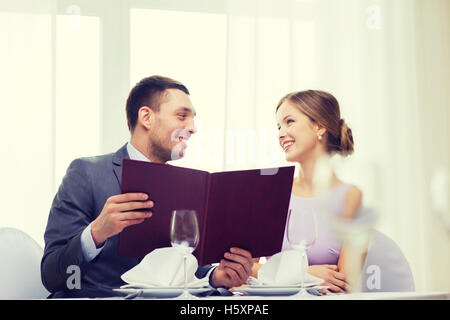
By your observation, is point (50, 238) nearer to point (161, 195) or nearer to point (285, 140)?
point (161, 195)

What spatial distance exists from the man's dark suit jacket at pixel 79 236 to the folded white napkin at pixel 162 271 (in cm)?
30

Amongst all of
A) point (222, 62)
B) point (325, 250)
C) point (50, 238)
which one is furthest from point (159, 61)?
point (325, 250)

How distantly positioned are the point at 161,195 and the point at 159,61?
2.88 feet

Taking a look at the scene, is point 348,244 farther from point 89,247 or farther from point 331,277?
point 89,247

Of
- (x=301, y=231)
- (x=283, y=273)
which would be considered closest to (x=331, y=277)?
(x=283, y=273)

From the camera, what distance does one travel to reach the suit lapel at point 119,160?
1771 millimetres

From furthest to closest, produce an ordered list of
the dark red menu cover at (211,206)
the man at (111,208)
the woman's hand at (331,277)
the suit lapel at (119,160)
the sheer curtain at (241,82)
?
the sheer curtain at (241,82) → the woman's hand at (331,277) → the suit lapel at (119,160) → the man at (111,208) → the dark red menu cover at (211,206)

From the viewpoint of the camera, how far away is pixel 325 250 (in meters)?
1.99

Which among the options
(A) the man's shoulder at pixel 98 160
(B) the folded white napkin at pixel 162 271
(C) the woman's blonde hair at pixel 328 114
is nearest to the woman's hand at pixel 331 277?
(C) the woman's blonde hair at pixel 328 114

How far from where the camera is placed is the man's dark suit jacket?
61.5 inches

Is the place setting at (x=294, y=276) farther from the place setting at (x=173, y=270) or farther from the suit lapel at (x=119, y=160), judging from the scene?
the suit lapel at (x=119, y=160)

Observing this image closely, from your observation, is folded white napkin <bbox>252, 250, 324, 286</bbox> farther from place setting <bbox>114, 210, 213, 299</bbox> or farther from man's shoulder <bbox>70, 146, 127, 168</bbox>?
man's shoulder <bbox>70, 146, 127, 168</bbox>

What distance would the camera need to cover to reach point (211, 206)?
1347 millimetres

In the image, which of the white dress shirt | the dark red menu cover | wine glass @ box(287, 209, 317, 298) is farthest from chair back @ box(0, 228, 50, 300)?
wine glass @ box(287, 209, 317, 298)
